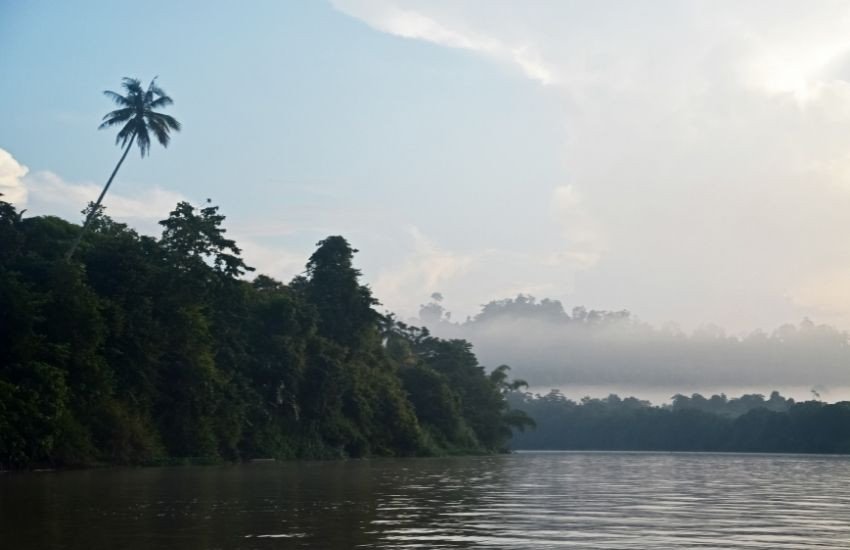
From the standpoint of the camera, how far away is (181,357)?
6106 cm

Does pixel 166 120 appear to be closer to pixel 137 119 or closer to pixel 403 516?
pixel 137 119

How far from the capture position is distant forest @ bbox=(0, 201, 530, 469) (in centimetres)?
4525

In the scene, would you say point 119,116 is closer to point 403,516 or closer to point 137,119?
point 137,119

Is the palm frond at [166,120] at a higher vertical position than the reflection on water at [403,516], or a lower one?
higher

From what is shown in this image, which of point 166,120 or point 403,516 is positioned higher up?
point 166,120

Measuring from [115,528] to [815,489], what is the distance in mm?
27807

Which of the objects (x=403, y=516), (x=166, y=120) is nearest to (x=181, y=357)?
(x=166, y=120)

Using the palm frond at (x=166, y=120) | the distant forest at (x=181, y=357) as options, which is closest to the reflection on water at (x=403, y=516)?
the distant forest at (x=181, y=357)

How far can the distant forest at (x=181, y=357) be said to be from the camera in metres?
45.2

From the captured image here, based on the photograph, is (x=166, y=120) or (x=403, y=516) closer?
(x=403, y=516)

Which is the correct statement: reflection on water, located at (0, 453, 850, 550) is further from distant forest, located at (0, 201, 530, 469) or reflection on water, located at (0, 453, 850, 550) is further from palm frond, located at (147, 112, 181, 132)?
palm frond, located at (147, 112, 181, 132)

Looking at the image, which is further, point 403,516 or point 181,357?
point 181,357

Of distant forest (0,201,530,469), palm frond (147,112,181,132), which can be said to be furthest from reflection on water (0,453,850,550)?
palm frond (147,112,181,132)

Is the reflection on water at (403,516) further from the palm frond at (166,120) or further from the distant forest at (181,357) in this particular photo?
the palm frond at (166,120)
